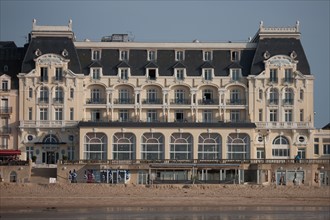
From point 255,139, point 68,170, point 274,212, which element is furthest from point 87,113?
point 274,212

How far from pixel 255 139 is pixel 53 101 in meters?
20.1

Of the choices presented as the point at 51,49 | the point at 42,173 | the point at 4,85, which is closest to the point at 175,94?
the point at 51,49

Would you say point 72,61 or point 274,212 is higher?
point 72,61

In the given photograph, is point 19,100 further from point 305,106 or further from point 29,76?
point 305,106

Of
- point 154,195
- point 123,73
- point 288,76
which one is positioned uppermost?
point 123,73

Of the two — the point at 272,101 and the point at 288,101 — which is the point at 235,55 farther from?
the point at 288,101

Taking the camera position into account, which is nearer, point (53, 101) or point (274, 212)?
point (274, 212)

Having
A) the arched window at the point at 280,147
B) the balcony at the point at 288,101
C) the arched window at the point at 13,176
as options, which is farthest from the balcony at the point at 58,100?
the balcony at the point at 288,101

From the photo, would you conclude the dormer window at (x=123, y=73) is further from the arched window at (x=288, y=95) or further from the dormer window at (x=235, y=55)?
the arched window at (x=288, y=95)

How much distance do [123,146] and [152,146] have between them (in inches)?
108

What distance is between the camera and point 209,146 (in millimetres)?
85188

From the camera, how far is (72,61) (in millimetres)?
88625

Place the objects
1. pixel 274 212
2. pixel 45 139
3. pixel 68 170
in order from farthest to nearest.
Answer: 1. pixel 45 139
2. pixel 68 170
3. pixel 274 212

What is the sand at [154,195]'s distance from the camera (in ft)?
218
